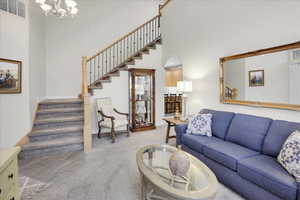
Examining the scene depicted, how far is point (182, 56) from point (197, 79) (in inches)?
35.7

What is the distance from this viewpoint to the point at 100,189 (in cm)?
215

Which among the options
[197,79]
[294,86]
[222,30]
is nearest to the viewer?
[294,86]

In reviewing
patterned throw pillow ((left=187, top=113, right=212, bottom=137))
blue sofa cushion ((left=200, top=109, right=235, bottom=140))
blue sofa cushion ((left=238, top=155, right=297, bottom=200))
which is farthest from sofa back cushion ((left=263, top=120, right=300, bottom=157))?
patterned throw pillow ((left=187, top=113, right=212, bottom=137))

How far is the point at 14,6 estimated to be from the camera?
3.16 m

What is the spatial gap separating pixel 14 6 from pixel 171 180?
415cm

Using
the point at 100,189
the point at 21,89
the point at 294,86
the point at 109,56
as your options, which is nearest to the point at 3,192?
the point at 100,189

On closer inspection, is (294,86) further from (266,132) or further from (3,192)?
(3,192)

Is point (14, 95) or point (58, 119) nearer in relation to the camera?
point (14, 95)

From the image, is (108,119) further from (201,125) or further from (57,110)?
(201,125)

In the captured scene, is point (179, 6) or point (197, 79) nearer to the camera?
point (197, 79)

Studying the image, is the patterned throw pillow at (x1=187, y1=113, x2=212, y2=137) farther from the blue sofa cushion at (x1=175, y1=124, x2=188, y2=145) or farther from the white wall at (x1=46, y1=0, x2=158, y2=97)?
the white wall at (x1=46, y1=0, x2=158, y2=97)

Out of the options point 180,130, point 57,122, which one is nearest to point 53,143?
point 57,122

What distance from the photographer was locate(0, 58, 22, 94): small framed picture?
9.86 feet

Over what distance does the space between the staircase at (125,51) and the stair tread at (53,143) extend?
2188 millimetres
